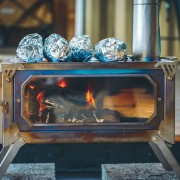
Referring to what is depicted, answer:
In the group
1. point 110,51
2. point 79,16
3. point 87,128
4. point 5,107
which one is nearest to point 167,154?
point 87,128

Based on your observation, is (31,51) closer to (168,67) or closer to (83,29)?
(168,67)

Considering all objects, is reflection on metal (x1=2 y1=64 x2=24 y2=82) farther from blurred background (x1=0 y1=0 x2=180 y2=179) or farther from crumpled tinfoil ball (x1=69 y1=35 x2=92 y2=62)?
blurred background (x1=0 y1=0 x2=180 y2=179)

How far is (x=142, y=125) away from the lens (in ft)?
8.95

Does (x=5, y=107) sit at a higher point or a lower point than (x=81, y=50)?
lower

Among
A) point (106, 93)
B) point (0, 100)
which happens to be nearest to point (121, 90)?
point (106, 93)

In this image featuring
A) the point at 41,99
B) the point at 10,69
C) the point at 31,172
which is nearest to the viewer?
the point at 10,69

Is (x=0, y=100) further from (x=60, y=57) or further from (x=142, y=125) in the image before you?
(x=142, y=125)

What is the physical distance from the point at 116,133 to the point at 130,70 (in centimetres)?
30

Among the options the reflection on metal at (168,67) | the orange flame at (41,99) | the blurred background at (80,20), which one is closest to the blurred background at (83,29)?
the blurred background at (80,20)

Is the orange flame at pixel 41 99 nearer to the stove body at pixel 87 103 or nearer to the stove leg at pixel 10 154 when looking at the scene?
the stove body at pixel 87 103

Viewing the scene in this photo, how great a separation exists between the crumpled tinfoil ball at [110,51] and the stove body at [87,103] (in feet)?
0.22

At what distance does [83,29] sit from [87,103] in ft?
12.6

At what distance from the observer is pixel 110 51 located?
270 centimetres

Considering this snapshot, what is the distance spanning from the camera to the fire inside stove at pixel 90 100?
2.70 m
